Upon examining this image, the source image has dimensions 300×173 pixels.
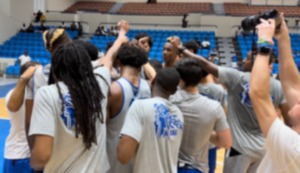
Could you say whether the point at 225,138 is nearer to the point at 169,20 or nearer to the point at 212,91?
the point at 212,91

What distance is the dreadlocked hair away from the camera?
1913 millimetres

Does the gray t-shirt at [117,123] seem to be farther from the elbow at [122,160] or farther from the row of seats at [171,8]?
the row of seats at [171,8]

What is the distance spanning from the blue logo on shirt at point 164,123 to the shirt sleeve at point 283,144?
0.78 m

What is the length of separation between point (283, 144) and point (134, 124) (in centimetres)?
93

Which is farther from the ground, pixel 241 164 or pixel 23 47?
pixel 241 164

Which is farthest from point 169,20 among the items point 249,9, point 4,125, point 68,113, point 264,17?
point 68,113

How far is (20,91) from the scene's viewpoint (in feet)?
7.89

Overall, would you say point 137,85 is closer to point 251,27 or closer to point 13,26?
point 251,27

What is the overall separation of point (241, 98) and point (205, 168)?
80 cm

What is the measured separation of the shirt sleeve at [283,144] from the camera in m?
1.45

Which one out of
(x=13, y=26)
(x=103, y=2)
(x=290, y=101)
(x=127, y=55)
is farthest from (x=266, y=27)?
(x=103, y=2)

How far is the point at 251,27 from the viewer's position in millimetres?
1981

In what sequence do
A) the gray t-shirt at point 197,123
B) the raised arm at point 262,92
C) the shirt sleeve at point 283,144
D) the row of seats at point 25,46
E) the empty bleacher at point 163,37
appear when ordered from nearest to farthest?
the shirt sleeve at point 283,144 → the raised arm at point 262,92 → the gray t-shirt at point 197,123 → the row of seats at point 25,46 → the empty bleacher at point 163,37

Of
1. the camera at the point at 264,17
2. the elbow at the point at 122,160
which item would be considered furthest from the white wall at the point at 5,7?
the camera at the point at 264,17
